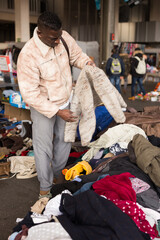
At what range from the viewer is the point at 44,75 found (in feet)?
9.18

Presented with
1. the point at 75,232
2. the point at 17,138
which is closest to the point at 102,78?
the point at 75,232

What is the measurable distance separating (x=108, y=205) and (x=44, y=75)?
1.47 meters

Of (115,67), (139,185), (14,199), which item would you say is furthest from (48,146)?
(115,67)

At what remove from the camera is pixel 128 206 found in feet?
6.16

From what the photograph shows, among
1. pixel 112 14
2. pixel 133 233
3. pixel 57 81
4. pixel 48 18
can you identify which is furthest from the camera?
pixel 112 14

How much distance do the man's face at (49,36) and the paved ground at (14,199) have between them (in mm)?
1698

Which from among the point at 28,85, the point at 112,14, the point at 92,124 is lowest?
the point at 92,124

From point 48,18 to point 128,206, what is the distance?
1677 mm

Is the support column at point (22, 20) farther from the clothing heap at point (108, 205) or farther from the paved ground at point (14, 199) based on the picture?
the clothing heap at point (108, 205)

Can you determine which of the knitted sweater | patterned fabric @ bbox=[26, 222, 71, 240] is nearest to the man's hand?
the knitted sweater

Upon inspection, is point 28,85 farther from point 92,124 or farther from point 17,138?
point 17,138

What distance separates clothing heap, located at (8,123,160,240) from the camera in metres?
1.66

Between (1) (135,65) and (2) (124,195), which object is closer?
(2) (124,195)

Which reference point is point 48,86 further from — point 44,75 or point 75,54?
point 75,54
